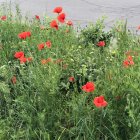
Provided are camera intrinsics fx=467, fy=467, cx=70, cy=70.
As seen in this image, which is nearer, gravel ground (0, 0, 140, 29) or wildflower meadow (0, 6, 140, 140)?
wildflower meadow (0, 6, 140, 140)

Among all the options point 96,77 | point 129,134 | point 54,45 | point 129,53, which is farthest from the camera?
point 54,45

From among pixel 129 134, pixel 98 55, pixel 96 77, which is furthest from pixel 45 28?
→ pixel 129 134

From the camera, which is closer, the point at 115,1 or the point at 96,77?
the point at 96,77

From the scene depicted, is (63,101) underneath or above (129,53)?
underneath

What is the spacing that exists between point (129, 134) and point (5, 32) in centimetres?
295

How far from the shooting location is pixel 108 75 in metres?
3.99

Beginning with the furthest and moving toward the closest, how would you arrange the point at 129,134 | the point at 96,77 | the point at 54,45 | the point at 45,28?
the point at 45,28, the point at 54,45, the point at 96,77, the point at 129,134

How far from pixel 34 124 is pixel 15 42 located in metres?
2.01

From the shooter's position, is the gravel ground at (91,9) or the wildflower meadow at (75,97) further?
the gravel ground at (91,9)

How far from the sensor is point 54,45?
17.8ft

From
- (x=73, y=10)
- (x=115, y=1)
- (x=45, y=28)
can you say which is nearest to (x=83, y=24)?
(x=73, y=10)

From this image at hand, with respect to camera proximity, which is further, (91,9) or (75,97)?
(91,9)

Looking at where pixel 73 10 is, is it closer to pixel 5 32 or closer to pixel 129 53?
pixel 5 32

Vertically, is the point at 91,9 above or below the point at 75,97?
below
